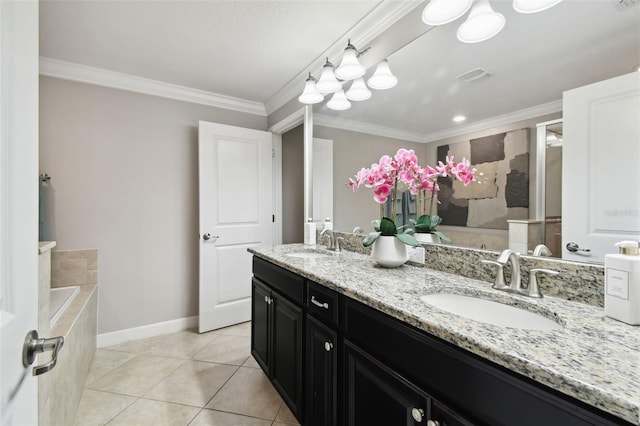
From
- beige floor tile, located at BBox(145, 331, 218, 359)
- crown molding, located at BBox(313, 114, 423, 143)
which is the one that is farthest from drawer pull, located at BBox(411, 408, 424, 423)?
beige floor tile, located at BBox(145, 331, 218, 359)

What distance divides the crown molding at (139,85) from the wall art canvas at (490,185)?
7.93 feet

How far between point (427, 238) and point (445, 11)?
3.49 ft

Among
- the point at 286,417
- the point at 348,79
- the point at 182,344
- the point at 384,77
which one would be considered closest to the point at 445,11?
the point at 384,77

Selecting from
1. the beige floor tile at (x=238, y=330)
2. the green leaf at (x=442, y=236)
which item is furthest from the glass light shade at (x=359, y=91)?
the beige floor tile at (x=238, y=330)

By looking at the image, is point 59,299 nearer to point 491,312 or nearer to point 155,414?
point 155,414

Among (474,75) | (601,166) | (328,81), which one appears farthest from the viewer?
(328,81)

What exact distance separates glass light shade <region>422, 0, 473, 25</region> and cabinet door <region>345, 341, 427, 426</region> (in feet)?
4.84

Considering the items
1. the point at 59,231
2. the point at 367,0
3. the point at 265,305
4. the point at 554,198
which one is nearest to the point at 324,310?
the point at 265,305

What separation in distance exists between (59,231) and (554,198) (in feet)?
10.9

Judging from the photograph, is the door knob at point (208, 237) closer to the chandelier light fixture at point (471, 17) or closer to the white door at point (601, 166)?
the chandelier light fixture at point (471, 17)

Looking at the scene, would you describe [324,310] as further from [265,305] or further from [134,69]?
[134,69]

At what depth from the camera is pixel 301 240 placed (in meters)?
3.19

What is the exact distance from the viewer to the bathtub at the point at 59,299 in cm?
173

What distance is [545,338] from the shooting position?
70cm
